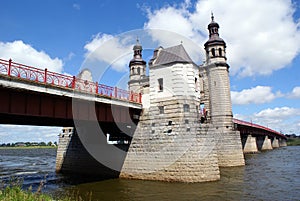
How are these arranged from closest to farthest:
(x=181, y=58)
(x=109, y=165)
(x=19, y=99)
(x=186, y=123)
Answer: (x=19, y=99)
(x=186, y=123)
(x=181, y=58)
(x=109, y=165)

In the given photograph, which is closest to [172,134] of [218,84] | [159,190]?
[159,190]

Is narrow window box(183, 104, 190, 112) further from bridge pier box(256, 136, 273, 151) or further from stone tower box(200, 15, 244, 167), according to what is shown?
bridge pier box(256, 136, 273, 151)

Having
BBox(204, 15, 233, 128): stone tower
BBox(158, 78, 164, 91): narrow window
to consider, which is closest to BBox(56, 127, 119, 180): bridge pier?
BBox(158, 78, 164, 91): narrow window

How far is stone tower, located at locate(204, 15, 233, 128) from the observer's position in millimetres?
44062

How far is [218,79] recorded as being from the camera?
4472cm

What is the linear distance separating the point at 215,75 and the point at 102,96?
89.8 feet

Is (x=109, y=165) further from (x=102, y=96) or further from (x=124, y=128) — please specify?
(x=102, y=96)

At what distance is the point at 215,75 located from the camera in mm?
44594

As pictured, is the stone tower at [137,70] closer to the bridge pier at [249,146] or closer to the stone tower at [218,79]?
the stone tower at [218,79]

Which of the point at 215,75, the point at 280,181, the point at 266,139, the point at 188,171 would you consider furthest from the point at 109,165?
the point at 266,139

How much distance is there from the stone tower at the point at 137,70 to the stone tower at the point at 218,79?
19485 millimetres

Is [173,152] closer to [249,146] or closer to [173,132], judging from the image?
[173,132]

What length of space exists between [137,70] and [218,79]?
24.2m

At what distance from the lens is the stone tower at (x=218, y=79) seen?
44.1 metres
